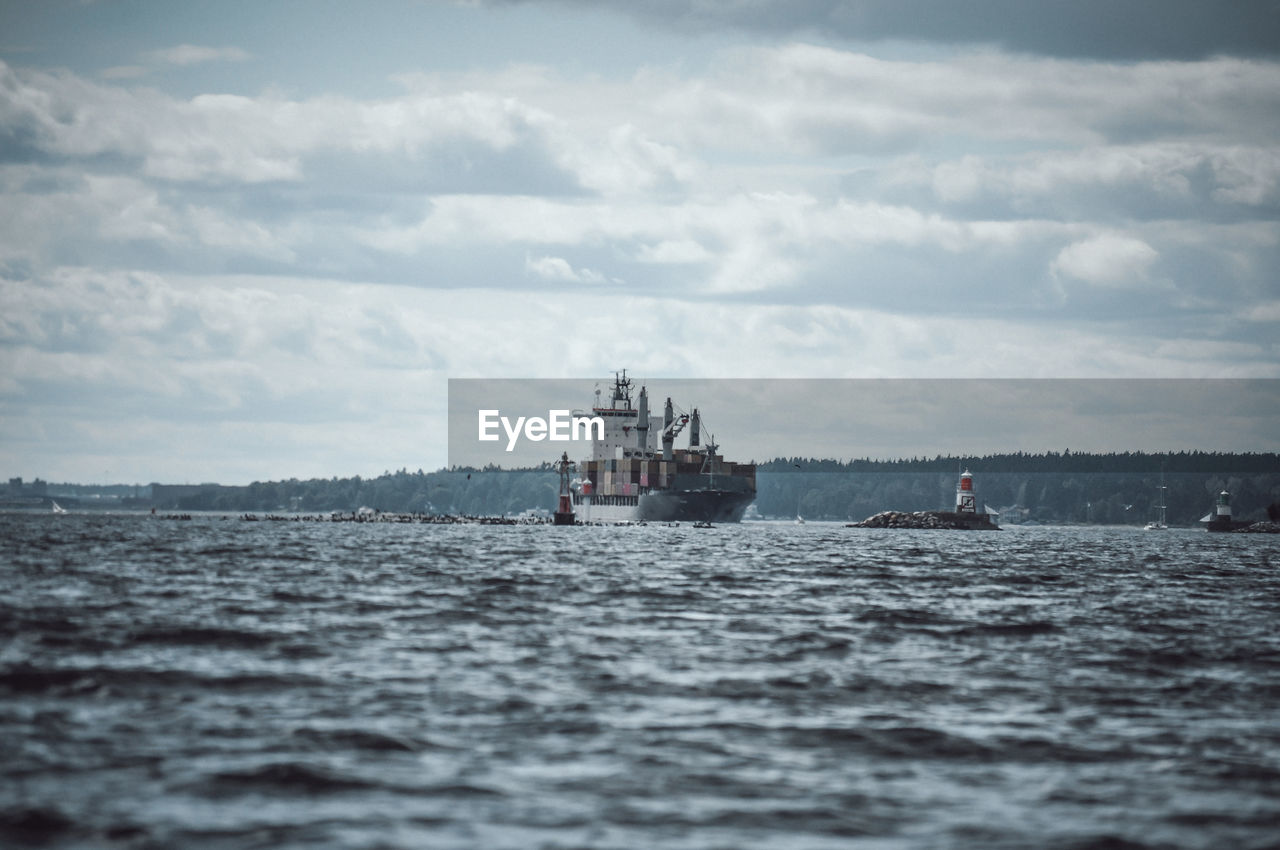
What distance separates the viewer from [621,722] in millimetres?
20578

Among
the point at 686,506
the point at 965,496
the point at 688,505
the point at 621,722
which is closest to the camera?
the point at 621,722

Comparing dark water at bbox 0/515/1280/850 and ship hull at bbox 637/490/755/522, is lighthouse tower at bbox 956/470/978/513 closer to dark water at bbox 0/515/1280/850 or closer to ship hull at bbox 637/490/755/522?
ship hull at bbox 637/490/755/522

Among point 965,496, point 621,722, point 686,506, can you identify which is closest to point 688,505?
point 686,506

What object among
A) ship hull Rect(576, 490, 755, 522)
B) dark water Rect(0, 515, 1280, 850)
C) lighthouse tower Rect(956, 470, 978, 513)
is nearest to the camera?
dark water Rect(0, 515, 1280, 850)

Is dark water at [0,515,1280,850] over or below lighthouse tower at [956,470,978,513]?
below

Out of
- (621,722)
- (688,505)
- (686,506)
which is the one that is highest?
(688,505)

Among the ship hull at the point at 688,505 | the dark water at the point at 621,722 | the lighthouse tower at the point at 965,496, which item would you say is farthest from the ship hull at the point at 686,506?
the dark water at the point at 621,722

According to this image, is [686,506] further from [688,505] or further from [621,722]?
[621,722]

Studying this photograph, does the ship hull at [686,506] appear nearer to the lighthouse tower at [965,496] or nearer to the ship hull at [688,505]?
the ship hull at [688,505]

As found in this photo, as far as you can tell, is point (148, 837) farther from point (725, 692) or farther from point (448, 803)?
point (725, 692)

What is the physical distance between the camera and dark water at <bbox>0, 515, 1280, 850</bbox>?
14.8 m

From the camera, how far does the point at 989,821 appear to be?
49.6 feet

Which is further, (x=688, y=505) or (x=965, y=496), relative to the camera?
A: (x=965, y=496)

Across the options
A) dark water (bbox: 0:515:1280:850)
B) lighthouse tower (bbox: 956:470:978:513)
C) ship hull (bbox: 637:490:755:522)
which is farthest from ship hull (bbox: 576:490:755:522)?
dark water (bbox: 0:515:1280:850)
